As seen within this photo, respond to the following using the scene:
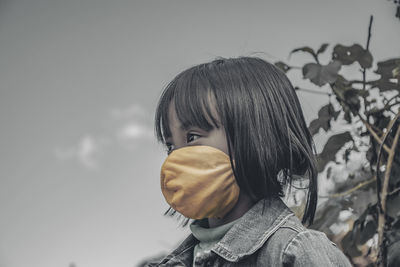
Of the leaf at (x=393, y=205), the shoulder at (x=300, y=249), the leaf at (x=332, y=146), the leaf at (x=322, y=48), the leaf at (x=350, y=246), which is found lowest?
the leaf at (x=350, y=246)

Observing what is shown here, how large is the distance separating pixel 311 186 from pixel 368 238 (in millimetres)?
500

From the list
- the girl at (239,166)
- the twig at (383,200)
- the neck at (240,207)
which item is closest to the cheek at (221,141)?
Answer: the girl at (239,166)

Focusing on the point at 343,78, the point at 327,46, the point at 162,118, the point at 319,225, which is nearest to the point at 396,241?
→ the point at 319,225

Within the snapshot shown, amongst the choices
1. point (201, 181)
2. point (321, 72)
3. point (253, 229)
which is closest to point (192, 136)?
point (201, 181)

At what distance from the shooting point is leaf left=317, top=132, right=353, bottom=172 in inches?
68.1

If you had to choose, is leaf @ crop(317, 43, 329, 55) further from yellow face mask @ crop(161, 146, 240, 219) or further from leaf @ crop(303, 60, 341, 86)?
yellow face mask @ crop(161, 146, 240, 219)

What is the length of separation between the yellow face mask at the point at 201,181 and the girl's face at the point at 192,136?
2cm

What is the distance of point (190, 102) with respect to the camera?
3.92 ft

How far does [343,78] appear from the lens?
5.62 feet

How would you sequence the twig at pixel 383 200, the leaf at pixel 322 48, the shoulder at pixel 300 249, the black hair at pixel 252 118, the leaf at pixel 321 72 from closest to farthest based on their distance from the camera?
the shoulder at pixel 300 249 < the black hair at pixel 252 118 < the twig at pixel 383 200 < the leaf at pixel 321 72 < the leaf at pixel 322 48

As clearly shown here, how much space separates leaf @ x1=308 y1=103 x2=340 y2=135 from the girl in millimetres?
482

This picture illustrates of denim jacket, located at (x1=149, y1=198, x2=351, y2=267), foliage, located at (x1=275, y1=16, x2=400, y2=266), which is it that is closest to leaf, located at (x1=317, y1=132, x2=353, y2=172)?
foliage, located at (x1=275, y1=16, x2=400, y2=266)

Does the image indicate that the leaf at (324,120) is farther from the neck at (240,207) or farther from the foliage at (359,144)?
the neck at (240,207)

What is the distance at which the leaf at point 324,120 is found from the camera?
172 centimetres
